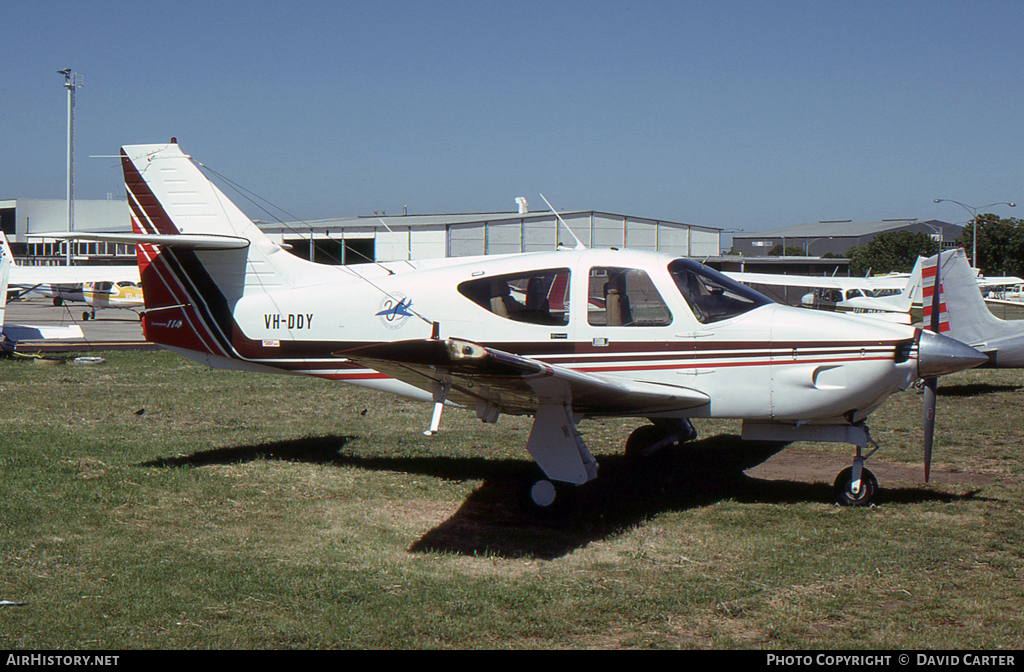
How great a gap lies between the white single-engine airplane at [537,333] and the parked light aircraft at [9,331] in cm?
1096

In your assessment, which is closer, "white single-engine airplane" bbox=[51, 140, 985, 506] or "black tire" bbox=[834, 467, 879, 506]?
"white single-engine airplane" bbox=[51, 140, 985, 506]

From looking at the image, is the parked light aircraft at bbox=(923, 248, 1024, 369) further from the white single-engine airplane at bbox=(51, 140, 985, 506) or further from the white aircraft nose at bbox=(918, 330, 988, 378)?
the white aircraft nose at bbox=(918, 330, 988, 378)

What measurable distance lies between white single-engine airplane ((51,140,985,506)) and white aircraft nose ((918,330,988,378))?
0.04 ft

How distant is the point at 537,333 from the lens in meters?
Result: 8.06

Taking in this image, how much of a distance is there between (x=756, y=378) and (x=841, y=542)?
1562 mm

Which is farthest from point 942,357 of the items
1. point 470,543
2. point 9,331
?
point 9,331

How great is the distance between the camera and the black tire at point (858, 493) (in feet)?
25.6

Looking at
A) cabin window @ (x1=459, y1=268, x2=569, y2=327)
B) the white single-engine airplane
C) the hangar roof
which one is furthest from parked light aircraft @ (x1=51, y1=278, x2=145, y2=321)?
the hangar roof

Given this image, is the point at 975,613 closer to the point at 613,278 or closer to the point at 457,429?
the point at 613,278

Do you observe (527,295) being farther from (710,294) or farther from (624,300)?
(710,294)

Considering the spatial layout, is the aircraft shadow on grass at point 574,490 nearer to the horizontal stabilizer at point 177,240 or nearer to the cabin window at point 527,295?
the cabin window at point 527,295

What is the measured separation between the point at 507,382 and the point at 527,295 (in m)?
1.83

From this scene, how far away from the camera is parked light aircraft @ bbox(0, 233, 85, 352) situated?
1809 cm

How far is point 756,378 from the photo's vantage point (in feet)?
24.5
